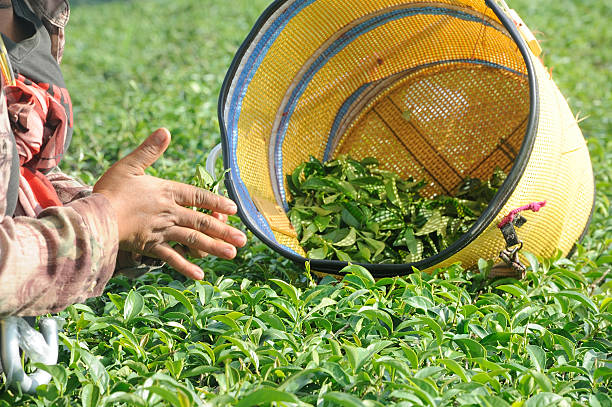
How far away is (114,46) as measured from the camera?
4.71 m

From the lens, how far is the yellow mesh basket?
1648 mm

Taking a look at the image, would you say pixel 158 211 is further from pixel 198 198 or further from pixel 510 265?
pixel 510 265

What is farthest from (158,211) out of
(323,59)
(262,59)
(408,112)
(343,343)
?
(408,112)

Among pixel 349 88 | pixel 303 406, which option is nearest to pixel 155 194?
pixel 303 406

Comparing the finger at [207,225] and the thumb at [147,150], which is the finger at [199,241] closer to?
the finger at [207,225]

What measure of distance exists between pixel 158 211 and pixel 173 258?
0.11 meters

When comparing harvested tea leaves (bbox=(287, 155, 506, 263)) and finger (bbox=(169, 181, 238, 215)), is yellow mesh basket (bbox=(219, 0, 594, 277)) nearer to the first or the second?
harvested tea leaves (bbox=(287, 155, 506, 263))

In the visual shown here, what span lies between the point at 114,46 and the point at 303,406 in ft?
13.7

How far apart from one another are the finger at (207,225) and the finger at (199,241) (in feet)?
0.04

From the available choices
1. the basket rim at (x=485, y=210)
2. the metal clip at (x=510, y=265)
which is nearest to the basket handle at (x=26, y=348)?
the basket rim at (x=485, y=210)

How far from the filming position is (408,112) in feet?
7.41

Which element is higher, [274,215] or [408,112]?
[408,112]

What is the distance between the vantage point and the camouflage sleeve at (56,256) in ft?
3.36

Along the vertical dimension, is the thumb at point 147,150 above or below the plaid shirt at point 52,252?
above
